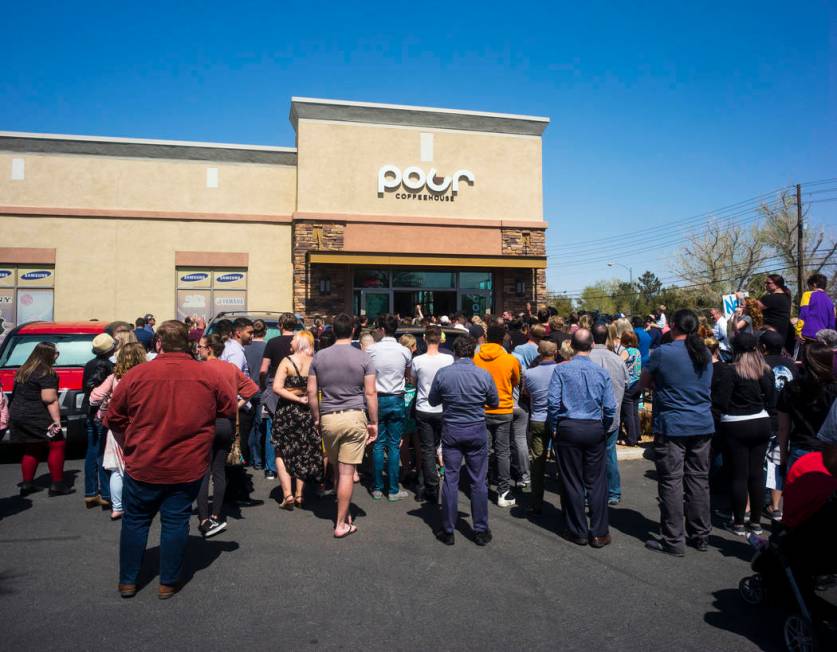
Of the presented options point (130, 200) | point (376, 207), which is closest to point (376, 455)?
point (376, 207)

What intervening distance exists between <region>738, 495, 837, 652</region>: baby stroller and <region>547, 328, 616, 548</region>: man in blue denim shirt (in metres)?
1.71

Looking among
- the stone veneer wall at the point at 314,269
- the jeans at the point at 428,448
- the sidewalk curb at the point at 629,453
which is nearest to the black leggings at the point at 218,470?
the jeans at the point at 428,448

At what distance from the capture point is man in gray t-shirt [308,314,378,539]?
5.73 meters

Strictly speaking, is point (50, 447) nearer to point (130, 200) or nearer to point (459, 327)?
point (459, 327)

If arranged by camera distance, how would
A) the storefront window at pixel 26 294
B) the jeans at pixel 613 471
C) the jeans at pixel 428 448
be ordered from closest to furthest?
the jeans at pixel 613 471 < the jeans at pixel 428 448 < the storefront window at pixel 26 294

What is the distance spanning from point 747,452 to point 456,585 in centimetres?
306

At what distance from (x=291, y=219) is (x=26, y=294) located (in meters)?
7.43

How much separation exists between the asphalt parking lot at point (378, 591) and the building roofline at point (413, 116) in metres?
13.9

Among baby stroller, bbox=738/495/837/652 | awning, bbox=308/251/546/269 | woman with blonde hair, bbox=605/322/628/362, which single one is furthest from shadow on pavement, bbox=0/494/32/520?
awning, bbox=308/251/546/269

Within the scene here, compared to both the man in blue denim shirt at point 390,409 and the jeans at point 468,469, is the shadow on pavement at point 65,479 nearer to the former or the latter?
the man in blue denim shirt at point 390,409

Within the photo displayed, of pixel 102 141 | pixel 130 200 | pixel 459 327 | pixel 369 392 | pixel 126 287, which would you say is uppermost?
pixel 102 141

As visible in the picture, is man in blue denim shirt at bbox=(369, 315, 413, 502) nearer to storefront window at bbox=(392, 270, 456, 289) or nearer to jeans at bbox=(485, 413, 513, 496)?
jeans at bbox=(485, 413, 513, 496)

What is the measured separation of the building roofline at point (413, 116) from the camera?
17594 millimetres

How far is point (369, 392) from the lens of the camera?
234 inches
